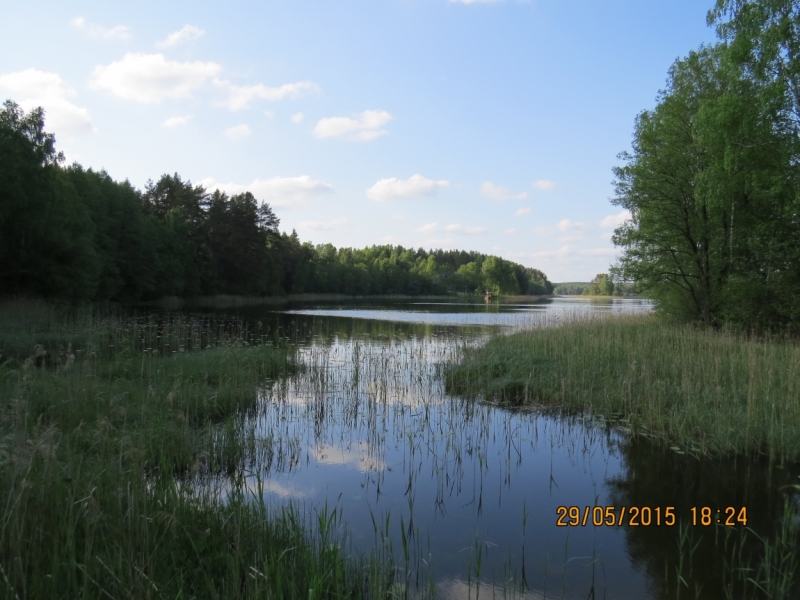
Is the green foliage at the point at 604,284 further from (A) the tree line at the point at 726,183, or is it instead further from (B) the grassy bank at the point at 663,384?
(B) the grassy bank at the point at 663,384

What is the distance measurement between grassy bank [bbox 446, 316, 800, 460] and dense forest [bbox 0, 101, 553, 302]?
910 inches

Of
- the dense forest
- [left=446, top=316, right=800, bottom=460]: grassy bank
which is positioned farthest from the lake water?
the dense forest

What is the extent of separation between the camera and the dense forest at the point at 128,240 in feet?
78.2

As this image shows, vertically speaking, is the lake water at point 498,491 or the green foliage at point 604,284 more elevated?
the green foliage at point 604,284

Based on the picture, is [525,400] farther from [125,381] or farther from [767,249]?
[767,249]

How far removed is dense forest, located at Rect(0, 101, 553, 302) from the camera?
939 inches

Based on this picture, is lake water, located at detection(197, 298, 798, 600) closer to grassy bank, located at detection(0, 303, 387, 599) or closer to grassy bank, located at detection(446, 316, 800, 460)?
grassy bank, located at detection(0, 303, 387, 599)

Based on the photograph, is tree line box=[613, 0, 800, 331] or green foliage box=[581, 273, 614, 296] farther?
green foliage box=[581, 273, 614, 296]

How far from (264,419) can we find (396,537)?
4430mm

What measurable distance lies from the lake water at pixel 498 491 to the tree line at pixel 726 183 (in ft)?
34.4

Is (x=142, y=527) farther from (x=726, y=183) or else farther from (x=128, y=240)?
(x=128, y=240)

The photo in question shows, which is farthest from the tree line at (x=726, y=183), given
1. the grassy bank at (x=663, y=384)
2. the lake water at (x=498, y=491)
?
the lake water at (x=498, y=491)

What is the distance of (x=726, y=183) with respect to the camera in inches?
574
